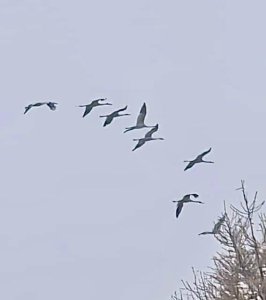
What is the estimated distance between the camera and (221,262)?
16469mm

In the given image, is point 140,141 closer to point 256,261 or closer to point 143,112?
point 143,112

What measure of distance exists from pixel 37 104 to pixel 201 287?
593 cm

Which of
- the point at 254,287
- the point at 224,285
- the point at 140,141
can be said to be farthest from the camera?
the point at 224,285

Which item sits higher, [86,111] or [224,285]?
[86,111]

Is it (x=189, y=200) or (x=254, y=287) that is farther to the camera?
(x=254, y=287)

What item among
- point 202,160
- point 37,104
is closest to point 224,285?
point 202,160

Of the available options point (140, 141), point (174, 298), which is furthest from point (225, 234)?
point (140, 141)

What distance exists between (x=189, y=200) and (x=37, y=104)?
11.1 ft

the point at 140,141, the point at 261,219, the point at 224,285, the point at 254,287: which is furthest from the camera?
the point at 261,219

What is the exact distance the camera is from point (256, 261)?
15477mm

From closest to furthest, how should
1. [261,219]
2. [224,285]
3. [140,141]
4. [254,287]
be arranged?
[140,141]
[254,287]
[224,285]
[261,219]

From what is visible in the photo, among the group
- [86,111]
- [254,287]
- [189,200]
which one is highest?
[86,111]

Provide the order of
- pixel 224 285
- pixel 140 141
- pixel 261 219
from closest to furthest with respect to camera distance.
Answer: pixel 140 141, pixel 224 285, pixel 261 219

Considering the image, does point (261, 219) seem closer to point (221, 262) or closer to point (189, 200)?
point (221, 262)
